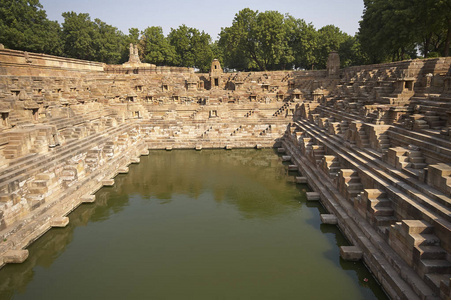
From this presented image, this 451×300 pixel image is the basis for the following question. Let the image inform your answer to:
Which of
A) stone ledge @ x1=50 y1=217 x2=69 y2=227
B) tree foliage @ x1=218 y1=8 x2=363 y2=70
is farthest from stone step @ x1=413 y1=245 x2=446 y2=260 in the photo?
tree foliage @ x1=218 y1=8 x2=363 y2=70

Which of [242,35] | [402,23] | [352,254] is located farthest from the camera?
[242,35]

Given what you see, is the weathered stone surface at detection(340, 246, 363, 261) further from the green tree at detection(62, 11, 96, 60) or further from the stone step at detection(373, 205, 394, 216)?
the green tree at detection(62, 11, 96, 60)

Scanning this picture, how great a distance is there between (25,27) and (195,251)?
113 ft

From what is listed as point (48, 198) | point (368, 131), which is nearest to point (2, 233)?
point (48, 198)

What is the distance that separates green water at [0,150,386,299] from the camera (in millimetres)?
7832

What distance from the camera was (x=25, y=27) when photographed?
32250mm

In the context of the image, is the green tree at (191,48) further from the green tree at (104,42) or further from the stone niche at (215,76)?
the stone niche at (215,76)

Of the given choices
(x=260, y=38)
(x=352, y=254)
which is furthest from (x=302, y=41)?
(x=352, y=254)

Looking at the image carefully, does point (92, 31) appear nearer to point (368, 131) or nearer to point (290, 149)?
point (290, 149)

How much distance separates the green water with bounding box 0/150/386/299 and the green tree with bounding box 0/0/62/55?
2625 centimetres

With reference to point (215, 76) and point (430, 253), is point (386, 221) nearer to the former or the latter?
point (430, 253)

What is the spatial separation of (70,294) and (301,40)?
4017 centimetres

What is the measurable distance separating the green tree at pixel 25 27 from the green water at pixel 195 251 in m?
26.3

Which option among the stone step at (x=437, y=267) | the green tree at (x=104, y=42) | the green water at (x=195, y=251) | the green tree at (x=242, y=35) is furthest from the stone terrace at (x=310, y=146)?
the green tree at (x=242, y=35)
